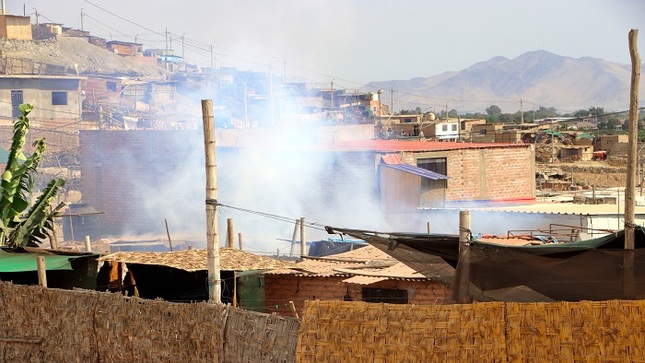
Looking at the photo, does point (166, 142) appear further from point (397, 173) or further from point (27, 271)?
point (27, 271)

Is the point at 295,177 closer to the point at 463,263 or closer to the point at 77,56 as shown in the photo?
the point at 463,263

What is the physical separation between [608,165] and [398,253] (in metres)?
39.0

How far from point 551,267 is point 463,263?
0.83 m

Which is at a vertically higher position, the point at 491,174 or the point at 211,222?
the point at 211,222

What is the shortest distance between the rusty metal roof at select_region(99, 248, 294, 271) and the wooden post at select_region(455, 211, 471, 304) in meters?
4.10

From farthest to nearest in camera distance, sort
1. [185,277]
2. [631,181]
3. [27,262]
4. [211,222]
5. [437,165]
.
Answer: [437,165], [185,277], [27,262], [211,222], [631,181]

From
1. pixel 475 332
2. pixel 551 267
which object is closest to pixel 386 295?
pixel 551 267

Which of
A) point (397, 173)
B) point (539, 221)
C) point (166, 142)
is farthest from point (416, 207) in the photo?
point (166, 142)

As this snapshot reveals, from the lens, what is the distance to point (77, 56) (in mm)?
68188

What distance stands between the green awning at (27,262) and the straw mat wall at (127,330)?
1237 mm

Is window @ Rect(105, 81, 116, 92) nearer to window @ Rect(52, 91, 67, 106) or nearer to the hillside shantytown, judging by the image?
the hillside shantytown

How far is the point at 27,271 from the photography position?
476 inches

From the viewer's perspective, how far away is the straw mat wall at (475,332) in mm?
7457

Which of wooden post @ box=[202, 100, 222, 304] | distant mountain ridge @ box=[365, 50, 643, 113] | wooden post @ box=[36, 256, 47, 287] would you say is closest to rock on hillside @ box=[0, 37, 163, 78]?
wooden post @ box=[36, 256, 47, 287]
